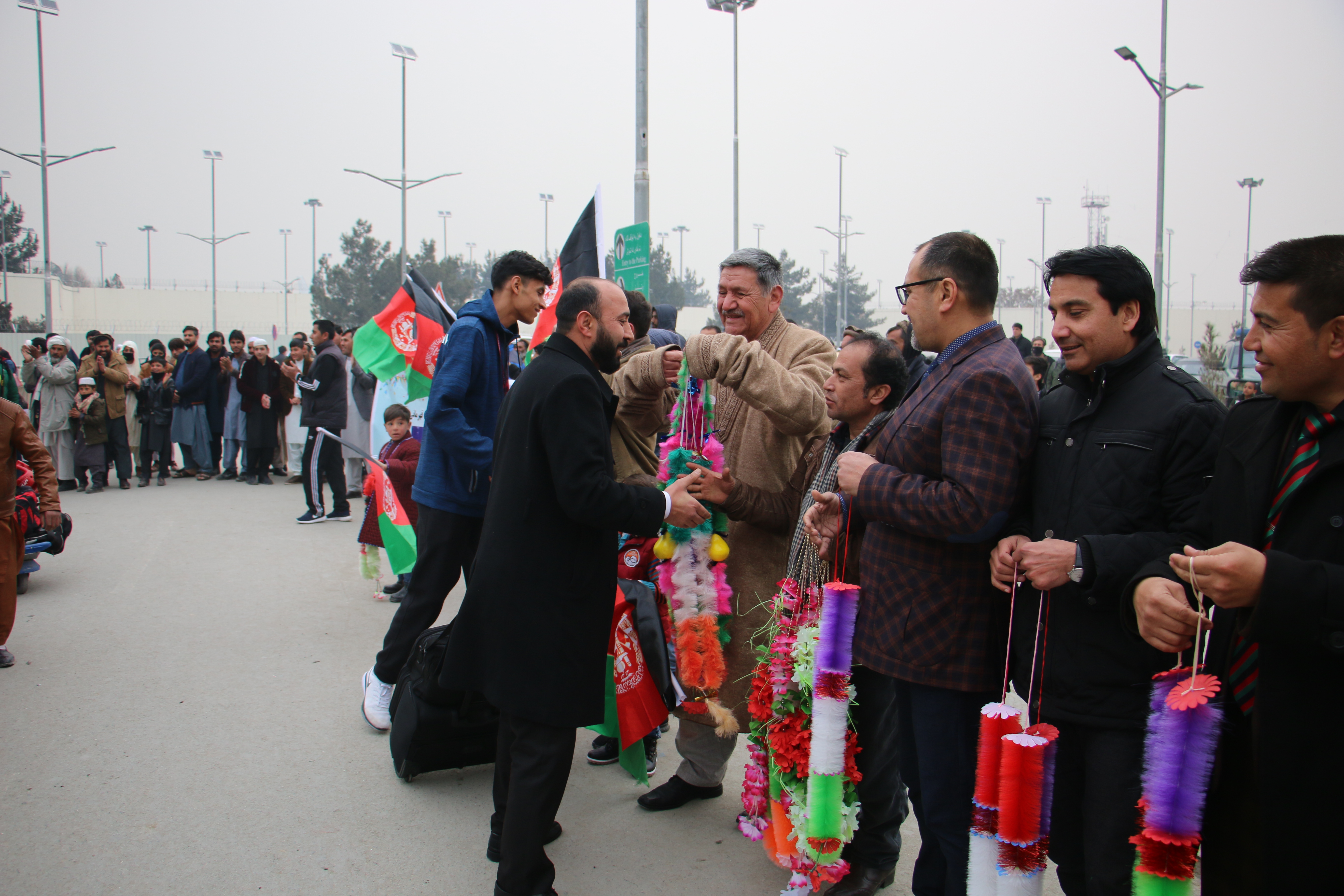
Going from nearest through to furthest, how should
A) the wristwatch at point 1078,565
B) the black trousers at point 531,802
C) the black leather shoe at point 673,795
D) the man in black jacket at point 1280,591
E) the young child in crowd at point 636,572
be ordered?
the man in black jacket at point 1280,591 → the wristwatch at point 1078,565 → the black trousers at point 531,802 → the black leather shoe at point 673,795 → the young child in crowd at point 636,572

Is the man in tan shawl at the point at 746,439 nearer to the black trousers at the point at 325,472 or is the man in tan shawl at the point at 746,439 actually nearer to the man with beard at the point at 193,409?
the black trousers at the point at 325,472

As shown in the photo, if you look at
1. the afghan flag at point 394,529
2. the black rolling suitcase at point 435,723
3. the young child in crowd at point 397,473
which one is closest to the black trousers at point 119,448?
the young child in crowd at point 397,473

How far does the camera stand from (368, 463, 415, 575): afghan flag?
5918 mm

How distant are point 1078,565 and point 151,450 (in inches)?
557

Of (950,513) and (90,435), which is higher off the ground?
(950,513)

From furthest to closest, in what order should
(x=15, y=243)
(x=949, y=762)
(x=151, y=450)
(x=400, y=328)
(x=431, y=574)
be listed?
1. (x=15, y=243)
2. (x=151, y=450)
3. (x=400, y=328)
4. (x=431, y=574)
5. (x=949, y=762)

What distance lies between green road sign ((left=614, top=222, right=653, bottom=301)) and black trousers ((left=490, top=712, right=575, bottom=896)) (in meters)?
4.65

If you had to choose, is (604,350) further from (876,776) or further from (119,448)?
(119,448)

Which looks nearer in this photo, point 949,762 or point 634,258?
point 949,762

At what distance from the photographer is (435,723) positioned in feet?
→ 12.3

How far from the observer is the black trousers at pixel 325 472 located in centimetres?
997

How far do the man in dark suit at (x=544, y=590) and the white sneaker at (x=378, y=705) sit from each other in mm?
1689

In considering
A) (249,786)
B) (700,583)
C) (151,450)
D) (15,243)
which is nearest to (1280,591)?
(700,583)

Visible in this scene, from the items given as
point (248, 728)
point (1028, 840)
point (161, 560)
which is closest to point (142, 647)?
point (248, 728)
